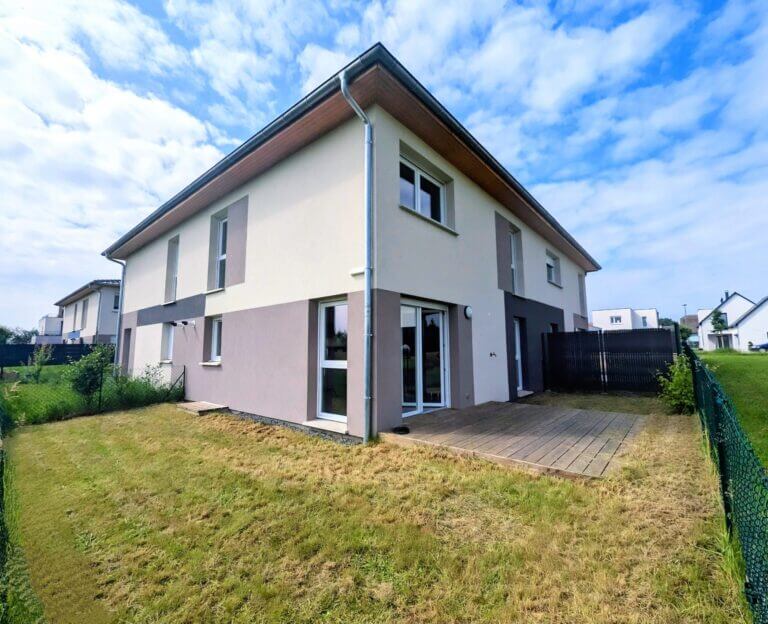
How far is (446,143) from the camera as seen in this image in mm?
6809

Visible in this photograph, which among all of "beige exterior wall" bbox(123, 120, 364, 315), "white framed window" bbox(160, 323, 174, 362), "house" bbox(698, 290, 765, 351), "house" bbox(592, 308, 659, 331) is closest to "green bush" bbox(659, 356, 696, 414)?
"beige exterior wall" bbox(123, 120, 364, 315)

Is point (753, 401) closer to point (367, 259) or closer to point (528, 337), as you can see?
point (528, 337)

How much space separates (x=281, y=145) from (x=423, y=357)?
5.04 meters

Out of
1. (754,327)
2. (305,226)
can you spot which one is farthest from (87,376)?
(754,327)

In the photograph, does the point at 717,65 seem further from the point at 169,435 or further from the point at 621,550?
the point at 169,435

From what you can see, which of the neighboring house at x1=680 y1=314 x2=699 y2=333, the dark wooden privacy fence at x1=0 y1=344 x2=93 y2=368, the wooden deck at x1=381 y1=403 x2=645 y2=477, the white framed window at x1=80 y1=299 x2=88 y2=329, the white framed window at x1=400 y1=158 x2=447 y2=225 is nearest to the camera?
the wooden deck at x1=381 y1=403 x2=645 y2=477

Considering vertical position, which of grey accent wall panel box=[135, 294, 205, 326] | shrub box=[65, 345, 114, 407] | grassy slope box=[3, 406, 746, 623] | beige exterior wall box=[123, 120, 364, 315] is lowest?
grassy slope box=[3, 406, 746, 623]

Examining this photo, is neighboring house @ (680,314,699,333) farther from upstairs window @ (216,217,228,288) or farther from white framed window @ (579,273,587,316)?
upstairs window @ (216,217,228,288)

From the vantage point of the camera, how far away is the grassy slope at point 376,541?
6.73 ft

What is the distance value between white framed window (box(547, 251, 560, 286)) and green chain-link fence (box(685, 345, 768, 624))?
11770mm

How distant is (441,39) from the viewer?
22.6 feet

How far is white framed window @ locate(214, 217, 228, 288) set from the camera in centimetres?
936

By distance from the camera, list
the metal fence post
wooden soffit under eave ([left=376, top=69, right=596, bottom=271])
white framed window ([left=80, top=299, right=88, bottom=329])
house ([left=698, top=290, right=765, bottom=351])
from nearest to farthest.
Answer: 1. the metal fence post
2. wooden soffit under eave ([left=376, top=69, right=596, bottom=271])
3. white framed window ([left=80, top=299, right=88, bottom=329])
4. house ([left=698, top=290, right=765, bottom=351])

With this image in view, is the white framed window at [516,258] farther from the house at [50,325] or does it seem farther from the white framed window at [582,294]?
the house at [50,325]
